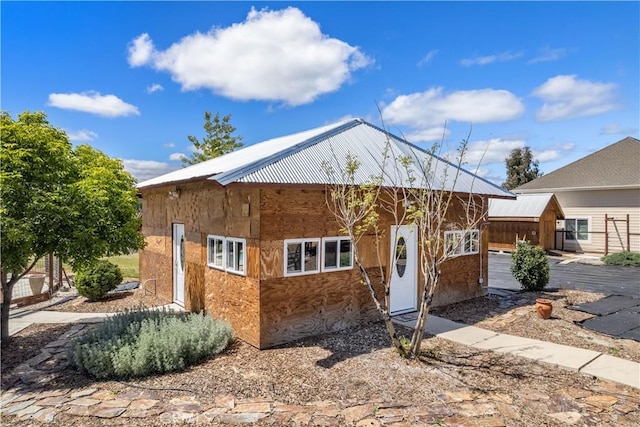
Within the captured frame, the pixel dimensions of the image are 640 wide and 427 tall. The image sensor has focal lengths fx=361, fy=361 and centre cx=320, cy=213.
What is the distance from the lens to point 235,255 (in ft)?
24.1

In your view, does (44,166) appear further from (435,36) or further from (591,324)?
(591,324)

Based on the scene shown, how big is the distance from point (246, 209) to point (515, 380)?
17.3ft

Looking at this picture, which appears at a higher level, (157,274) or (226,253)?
(226,253)

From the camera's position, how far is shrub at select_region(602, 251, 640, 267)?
56.6 feet

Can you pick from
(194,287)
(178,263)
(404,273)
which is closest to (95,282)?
(178,263)

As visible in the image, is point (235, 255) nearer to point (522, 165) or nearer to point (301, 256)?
point (301, 256)

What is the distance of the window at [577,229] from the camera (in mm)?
21688

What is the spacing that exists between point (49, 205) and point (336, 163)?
17.7 feet

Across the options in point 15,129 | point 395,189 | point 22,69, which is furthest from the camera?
point 22,69

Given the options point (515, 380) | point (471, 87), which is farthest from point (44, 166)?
point (471, 87)

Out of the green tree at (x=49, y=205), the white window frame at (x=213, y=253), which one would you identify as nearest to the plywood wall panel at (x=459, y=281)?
the white window frame at (x=213, y=253)

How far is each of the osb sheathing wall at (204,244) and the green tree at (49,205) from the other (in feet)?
5.05

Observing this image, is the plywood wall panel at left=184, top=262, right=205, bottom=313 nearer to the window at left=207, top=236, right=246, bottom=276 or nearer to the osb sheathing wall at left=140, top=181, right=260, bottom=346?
the osb sheathing wall at left=140, top=181, right=260, bottom=346

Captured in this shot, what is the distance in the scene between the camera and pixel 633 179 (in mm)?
20172
